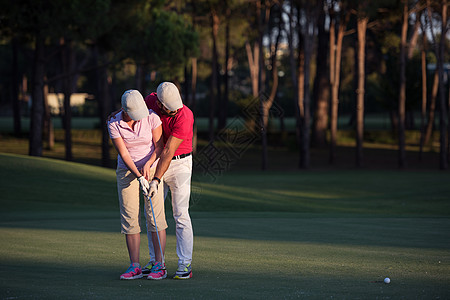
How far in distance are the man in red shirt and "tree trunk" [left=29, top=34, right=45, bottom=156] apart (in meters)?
29.4

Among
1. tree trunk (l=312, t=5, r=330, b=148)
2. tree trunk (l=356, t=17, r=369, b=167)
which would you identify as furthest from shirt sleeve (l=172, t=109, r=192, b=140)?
tree trunk (l=312, t=5, r=330, b=148)

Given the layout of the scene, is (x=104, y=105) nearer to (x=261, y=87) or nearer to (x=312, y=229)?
(x=261, y=87)

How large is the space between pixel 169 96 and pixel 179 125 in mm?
354

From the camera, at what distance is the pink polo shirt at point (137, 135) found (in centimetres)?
703

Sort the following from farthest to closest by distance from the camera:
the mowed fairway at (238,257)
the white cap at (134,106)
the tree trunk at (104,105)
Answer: the tree trunk at (104,105)
the white cap at (134,106)
the mowed fairway at (238,257)

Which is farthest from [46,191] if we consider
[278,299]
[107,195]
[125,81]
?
[125,81]

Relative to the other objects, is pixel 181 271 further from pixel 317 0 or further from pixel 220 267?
pixel 317 0

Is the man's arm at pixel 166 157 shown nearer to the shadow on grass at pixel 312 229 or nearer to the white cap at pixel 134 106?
the white cap at pixel 134 106

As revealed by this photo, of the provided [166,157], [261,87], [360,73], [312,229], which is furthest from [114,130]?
[360,73]

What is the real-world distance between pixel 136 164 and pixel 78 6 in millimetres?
26101

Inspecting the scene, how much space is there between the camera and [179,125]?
7105 mm

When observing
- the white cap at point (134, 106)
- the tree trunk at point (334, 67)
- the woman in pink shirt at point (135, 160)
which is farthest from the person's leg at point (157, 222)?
the tree trunk at point (334, 67)

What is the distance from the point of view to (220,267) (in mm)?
7770

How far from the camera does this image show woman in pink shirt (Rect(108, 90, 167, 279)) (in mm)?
6906
